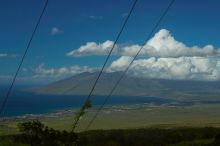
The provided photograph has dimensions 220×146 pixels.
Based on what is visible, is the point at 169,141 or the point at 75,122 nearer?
the point at 75,122

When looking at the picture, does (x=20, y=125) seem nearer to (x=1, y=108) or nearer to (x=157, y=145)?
(x=157, y=145)

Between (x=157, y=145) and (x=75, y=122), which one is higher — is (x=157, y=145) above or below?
above

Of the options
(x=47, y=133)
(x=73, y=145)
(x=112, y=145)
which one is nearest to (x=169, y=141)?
(x=112, y=145)

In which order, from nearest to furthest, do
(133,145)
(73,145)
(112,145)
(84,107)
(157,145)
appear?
(84,107) < (73,145) < (112,145) < (157,145) < (133,145)

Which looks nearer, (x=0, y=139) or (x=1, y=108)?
(x=1, y=108)

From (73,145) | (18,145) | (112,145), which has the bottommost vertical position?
(18,145)

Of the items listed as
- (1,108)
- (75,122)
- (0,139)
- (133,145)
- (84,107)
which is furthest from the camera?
(133,145)

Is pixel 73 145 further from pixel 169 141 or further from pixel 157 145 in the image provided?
pixel 169 141

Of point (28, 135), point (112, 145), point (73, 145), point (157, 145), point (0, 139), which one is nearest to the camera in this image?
point (0, 139)

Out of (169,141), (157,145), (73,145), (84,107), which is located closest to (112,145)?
(157,145)
